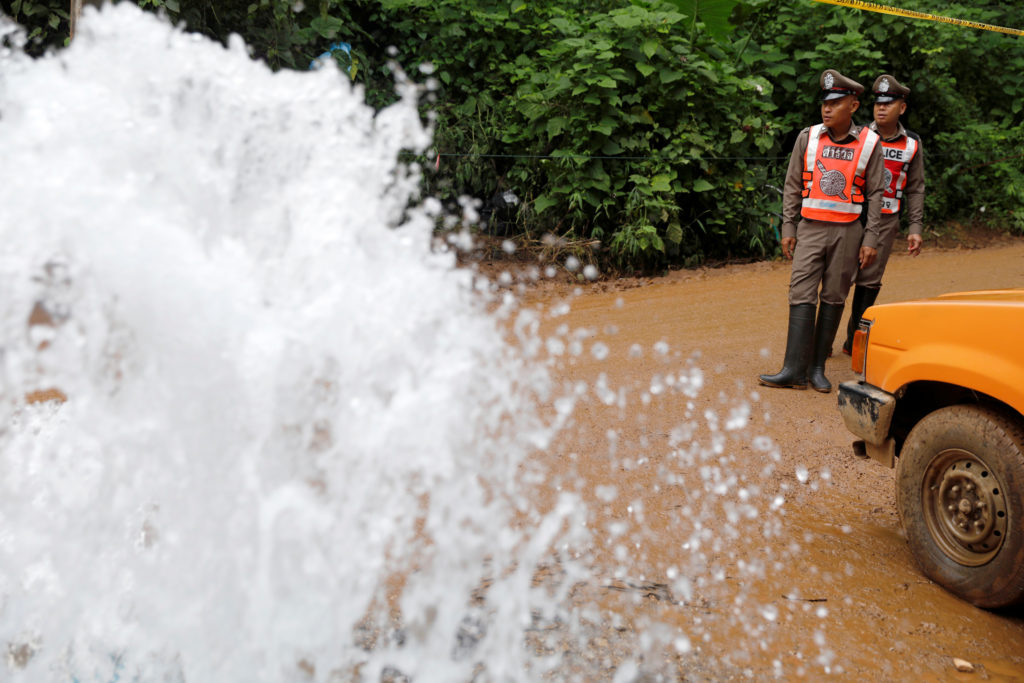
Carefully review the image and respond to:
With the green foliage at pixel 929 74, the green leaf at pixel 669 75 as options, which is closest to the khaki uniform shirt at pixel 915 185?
the green leaf at pixel 669 75

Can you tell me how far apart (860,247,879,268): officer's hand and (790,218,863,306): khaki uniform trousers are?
85 millimetres

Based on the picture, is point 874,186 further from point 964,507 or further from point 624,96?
point 624,96

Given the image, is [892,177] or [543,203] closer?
[892,177]

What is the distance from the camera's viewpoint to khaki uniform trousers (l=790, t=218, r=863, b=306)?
18.9 feet

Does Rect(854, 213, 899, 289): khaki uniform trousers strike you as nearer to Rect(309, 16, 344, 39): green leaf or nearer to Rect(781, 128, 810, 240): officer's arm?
Rect(781, 128, 810, 240): officer's arm

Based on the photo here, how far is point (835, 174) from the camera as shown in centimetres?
564

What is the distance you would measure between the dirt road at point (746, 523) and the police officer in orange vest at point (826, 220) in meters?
0.38

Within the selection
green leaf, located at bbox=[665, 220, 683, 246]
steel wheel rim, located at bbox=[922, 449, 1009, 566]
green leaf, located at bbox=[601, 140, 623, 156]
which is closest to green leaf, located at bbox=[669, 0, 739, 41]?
green leaf, located at bbox=[601, 140, 623, 156]

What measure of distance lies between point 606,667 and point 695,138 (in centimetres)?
738

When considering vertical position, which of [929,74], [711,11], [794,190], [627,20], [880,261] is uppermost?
[711,11]

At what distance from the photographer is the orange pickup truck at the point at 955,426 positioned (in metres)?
2.96

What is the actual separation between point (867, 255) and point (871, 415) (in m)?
2.43

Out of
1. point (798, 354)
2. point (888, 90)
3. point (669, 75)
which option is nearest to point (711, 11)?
point (669, 75)

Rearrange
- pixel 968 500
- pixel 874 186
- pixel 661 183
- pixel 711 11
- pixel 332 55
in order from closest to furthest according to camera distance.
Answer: pixel 968 500 < pixel 874 186 < pixel 661 183 < pixel 332 55 < pixel 711 11
